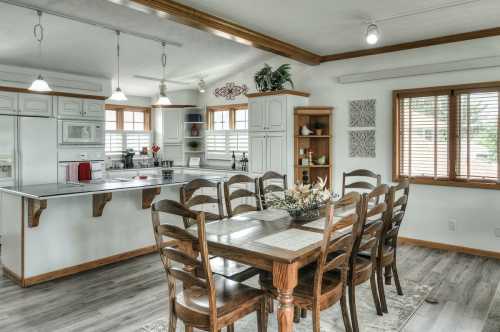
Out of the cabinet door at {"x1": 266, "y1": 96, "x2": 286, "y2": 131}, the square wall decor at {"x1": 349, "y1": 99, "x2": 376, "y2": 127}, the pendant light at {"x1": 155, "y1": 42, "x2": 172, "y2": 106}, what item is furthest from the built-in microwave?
the square wall decor at {"x1": 349, "y1": 99, "x2": 376, "y2": 127}

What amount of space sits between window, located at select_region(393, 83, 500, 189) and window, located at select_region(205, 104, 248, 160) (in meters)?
3.09

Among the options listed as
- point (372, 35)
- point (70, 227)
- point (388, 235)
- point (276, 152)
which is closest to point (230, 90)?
point (276, 152)

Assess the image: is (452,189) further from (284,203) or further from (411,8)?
(284,203)

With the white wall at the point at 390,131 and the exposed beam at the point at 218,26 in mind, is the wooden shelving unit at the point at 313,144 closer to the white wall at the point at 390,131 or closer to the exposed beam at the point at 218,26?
the white wall at the point at 390,131

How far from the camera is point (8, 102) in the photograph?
17.9 feet

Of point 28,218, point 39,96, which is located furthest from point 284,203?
point 39,96

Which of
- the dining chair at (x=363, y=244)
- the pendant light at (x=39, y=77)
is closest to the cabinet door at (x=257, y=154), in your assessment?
the pendant light at (x=39, y=77)

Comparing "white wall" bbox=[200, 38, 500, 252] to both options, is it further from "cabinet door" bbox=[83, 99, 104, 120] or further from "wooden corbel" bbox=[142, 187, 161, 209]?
"cabinet door" bbox=[83, 99, 104, 120]

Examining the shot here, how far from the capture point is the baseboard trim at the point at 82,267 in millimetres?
3590

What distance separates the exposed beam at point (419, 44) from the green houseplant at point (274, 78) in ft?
1.91

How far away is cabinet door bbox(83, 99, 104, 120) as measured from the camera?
20.8ft

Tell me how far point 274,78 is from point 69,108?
331cm

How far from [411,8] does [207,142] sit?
499cm

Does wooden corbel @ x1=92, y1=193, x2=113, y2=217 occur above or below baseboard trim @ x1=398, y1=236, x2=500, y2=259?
above
